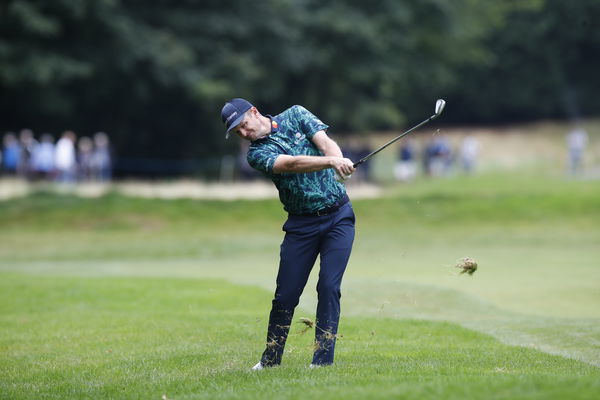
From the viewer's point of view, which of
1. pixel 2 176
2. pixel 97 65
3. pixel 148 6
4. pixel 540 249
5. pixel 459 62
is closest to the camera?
pixel 540 249

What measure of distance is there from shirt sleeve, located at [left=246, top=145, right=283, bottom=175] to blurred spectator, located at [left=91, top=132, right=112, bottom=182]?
31.8m

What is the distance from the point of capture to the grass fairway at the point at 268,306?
29.0ft

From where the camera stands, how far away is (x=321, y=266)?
9305mm

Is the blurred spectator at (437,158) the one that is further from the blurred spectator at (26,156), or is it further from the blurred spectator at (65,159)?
the blurred spectator at (26,156)

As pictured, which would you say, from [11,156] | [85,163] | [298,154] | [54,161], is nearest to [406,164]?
[85,163]

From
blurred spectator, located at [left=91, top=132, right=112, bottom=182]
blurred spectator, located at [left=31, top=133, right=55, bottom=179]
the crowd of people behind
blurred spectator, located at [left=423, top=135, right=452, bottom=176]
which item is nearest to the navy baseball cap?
the crowd of people behind

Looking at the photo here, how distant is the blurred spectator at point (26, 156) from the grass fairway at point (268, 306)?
5.23 meters

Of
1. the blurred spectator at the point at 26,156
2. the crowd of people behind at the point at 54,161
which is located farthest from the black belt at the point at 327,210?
the blurred spectator at the point at 26,156

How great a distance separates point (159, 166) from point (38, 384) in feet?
133

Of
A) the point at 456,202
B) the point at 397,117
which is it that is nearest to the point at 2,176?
the point at 456,202

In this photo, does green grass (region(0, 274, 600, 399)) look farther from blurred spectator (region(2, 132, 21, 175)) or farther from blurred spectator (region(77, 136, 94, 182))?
blurred spectator (region(77, 136, 94, 182))

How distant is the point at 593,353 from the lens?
34.5 feet

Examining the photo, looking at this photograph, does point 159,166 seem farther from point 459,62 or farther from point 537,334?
point 537,334

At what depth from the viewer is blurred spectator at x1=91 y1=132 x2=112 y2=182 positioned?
40.3 m
